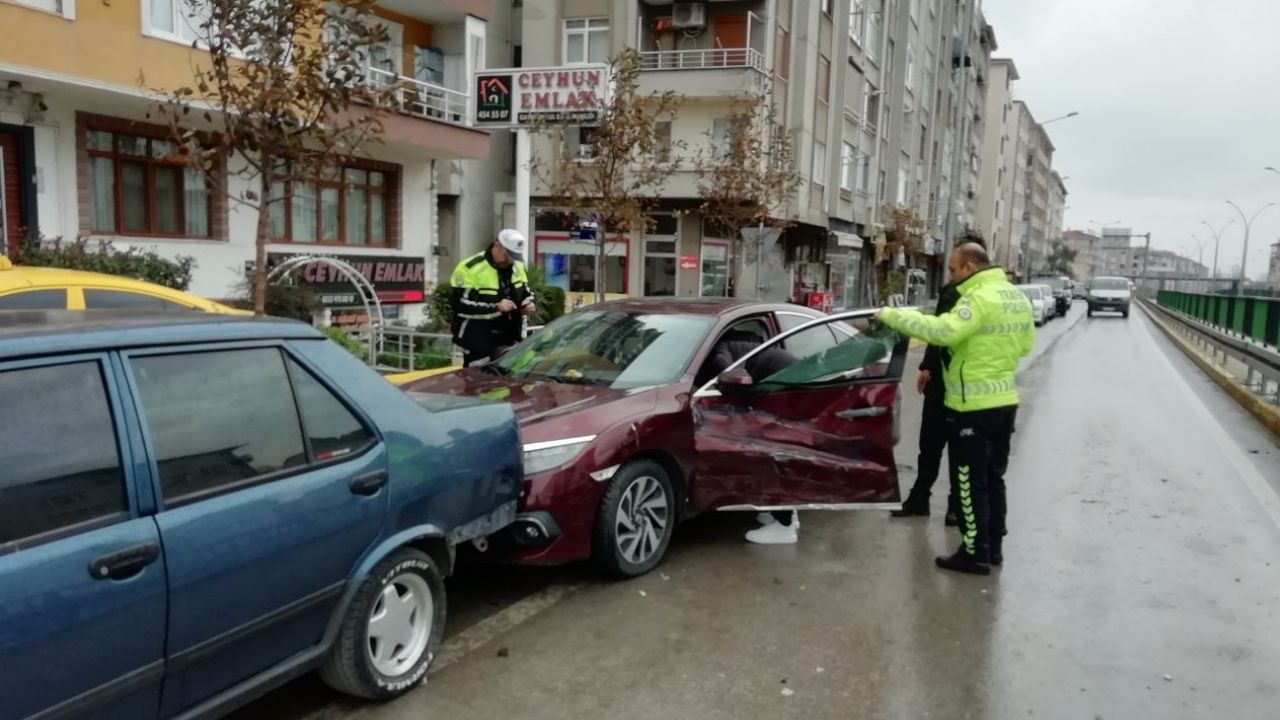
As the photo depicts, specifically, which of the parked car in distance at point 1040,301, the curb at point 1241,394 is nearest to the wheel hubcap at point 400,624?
the curb at point 1241,394

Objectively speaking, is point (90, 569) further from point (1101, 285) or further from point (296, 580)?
point (1101, 285)

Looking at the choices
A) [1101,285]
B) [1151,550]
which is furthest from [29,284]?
[1101,285]

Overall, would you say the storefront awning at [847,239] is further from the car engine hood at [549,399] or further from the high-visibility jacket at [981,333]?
the car engine hood at [549,399]

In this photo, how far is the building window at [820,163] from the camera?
2952 cm

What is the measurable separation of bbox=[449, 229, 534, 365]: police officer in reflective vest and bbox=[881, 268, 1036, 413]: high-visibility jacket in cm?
340

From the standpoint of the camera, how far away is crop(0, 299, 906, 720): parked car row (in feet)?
7.84

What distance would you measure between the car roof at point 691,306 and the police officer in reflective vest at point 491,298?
4.34 ft

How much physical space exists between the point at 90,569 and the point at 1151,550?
581 centimetres

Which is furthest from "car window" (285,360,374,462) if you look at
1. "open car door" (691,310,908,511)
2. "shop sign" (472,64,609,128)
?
"shop sign" (472,64,609,128)

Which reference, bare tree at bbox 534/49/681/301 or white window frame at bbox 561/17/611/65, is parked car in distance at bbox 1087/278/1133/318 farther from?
bare tree at bbox 534/49/681/301

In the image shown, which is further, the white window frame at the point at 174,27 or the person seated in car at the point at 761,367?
the white window frame at the point at 174,27

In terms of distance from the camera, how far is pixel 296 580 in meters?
3.00

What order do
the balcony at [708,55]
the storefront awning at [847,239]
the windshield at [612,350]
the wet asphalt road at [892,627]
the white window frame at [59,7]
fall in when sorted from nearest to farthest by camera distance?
the wet asphalt road at [892,627] < the windshield at [612,350] < the white window frame at [59,7] < the balcony at [708,55] < the storefront awning at [847,239]

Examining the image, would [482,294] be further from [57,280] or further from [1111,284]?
[1111,284]
